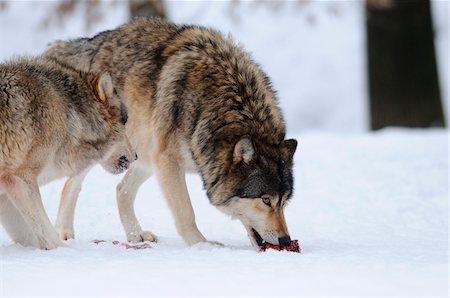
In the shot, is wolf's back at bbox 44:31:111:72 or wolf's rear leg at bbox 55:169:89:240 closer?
wolf's rear leg at bbox 55:169:89:240

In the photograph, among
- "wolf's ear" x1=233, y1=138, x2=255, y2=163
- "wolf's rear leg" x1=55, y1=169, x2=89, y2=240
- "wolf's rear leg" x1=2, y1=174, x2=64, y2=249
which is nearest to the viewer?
"wolf's rear leg" x1=2, y1=174, x2=64, y2=249

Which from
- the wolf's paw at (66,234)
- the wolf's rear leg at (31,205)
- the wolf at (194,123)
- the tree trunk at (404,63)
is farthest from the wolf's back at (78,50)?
the tree trunk at (404,63)

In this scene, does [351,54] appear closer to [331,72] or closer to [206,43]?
[331,72]

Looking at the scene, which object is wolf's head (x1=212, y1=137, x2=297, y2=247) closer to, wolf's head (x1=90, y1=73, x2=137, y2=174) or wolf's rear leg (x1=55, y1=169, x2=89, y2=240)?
wolf's head (x1=90, y1=73, x2=137, y2=174)

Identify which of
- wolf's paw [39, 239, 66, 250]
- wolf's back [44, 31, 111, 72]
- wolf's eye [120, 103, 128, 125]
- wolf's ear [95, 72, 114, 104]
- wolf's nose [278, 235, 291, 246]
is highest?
wolf's back [44, 31, 111, 72]

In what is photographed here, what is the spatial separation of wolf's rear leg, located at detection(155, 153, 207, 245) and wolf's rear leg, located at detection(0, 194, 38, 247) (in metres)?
1.20

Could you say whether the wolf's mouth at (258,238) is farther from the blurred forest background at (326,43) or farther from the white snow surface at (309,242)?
the blurred forest background at (326,43)

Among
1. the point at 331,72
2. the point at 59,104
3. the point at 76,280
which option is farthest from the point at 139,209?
the point at 331,72

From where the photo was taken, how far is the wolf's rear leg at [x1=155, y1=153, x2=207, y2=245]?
6.32m

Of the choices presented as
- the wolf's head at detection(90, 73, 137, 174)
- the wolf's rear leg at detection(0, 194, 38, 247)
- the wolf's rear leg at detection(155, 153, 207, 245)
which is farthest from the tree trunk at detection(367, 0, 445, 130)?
the wolf's rear leg at detection(0, 194, 38, 247)

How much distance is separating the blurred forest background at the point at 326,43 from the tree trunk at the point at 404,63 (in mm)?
18

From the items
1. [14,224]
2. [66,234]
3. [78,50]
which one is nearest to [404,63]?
[78,50]

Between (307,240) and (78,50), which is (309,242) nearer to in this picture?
(307,240)

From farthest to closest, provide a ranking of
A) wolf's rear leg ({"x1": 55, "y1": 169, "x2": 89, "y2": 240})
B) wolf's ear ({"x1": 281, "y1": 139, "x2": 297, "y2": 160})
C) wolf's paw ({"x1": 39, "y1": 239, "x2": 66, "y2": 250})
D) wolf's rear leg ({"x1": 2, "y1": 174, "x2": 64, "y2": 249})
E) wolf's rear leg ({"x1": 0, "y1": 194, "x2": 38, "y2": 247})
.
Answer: wolf's rear leg ({"x1": 55, "y1": 169, "x2": 89, "y2": 240}), wolf's ear ({"x1": 281, "y1": 139, "x2": 297, "y2": 160}), wolf's rear leg ({"x1": 0, "y1": 194, "x2": 38, "y2": 247}), wolf's paw ({"x1": 39, "y1": 239, "x2": 66, "y2": 250}), wolf's rear leg ({"x1": 2, "y1": 174, "x2": 64, "y2": 249})
